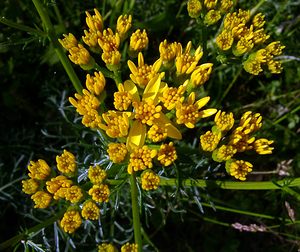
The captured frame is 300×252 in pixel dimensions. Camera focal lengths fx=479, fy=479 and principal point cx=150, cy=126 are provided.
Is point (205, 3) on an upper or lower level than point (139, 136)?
upper

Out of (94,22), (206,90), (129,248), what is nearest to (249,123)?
(129,248)

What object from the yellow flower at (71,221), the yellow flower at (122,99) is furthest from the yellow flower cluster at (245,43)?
the yellow flower at (71,221)

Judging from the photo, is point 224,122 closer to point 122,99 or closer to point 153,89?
point 153,89

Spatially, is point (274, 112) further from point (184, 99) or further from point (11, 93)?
point (11, 93)

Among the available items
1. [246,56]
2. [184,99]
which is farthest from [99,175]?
[246,56]

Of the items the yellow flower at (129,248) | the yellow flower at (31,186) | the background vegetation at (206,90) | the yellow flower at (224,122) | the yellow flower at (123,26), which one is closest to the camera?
the yellow flower at (129,248)

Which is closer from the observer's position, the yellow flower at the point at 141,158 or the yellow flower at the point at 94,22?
the yellow flower at the point at 141,158

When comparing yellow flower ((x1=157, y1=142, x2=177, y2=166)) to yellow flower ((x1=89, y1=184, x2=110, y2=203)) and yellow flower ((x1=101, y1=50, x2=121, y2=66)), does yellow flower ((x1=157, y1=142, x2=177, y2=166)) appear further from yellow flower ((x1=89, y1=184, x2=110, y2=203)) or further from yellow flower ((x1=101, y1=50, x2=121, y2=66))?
yellow flower ((x1=101, y1=50, x2=121, y2=66))

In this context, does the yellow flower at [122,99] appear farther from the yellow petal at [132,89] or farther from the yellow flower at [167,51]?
the yellow flower at [167,51]
